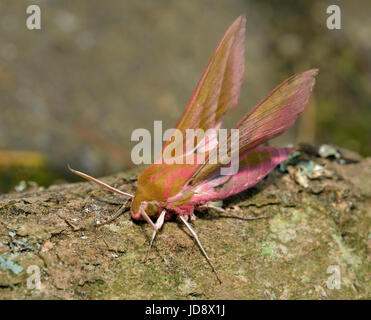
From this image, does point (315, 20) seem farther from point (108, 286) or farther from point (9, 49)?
point (108, 286)

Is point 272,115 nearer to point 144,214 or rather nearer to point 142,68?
point 144,214

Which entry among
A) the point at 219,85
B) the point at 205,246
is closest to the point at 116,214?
the point at 205,246

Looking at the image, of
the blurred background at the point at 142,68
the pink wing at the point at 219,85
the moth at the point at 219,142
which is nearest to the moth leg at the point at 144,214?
the moth at the point at 219,142

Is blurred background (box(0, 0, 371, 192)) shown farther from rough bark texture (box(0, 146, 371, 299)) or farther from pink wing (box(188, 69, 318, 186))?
pink wing (box(188, 69, 318, 186))

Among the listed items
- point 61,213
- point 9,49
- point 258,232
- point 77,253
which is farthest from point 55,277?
point 9,49

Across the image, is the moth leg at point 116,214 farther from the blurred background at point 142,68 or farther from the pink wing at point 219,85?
the blurred background at point 142,68
